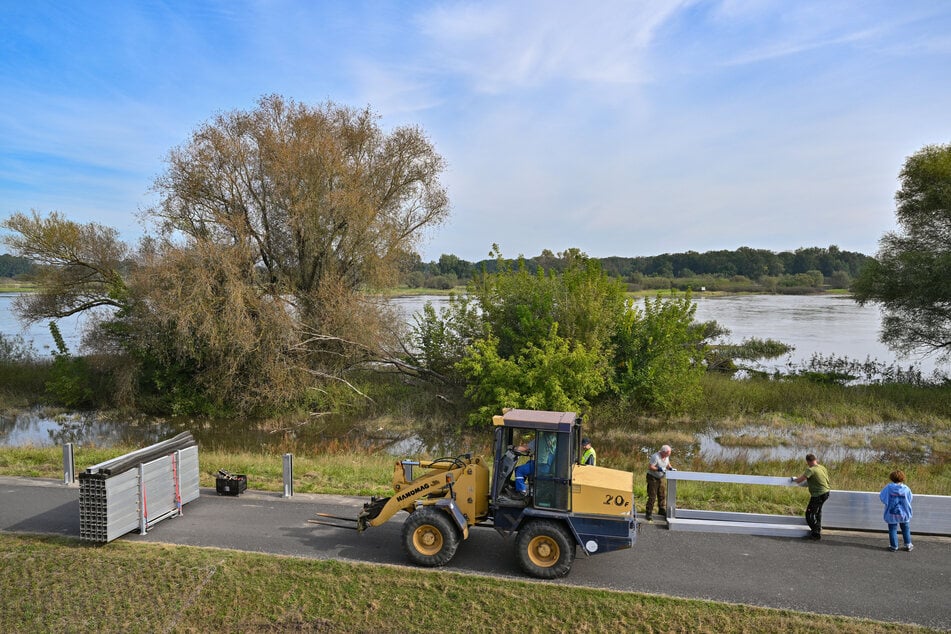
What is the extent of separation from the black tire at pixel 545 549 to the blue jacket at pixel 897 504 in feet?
15.8

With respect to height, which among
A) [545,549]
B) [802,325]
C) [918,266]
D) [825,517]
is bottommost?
[825,517]

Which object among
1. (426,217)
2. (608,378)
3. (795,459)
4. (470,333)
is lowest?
(795,459)

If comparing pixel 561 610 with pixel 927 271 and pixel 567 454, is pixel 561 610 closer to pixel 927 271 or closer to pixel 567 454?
pixel 567 454

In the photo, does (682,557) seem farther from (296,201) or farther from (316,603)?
(296,201)

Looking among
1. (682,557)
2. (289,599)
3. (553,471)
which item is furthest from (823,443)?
(289,599)

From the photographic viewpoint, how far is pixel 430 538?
8.66 m

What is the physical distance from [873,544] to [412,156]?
77.6ft

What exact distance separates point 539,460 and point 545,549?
1.16 metres

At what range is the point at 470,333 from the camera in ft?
81.7

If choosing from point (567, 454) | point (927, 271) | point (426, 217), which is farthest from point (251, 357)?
point (927, 271)

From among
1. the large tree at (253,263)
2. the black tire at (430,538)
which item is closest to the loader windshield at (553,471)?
the black tire at (430,538)

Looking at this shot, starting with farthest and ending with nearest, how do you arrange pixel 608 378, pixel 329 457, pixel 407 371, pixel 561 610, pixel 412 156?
pixel 412 156
pixel 407 371
pixel 608 378
pixel 329 457
pixel 561 610

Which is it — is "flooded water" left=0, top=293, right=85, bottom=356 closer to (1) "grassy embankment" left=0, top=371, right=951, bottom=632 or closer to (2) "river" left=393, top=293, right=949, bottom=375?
(2) "river" left=393, top=293, right=949, bottom=375

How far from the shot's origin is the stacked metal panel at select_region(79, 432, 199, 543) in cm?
918
